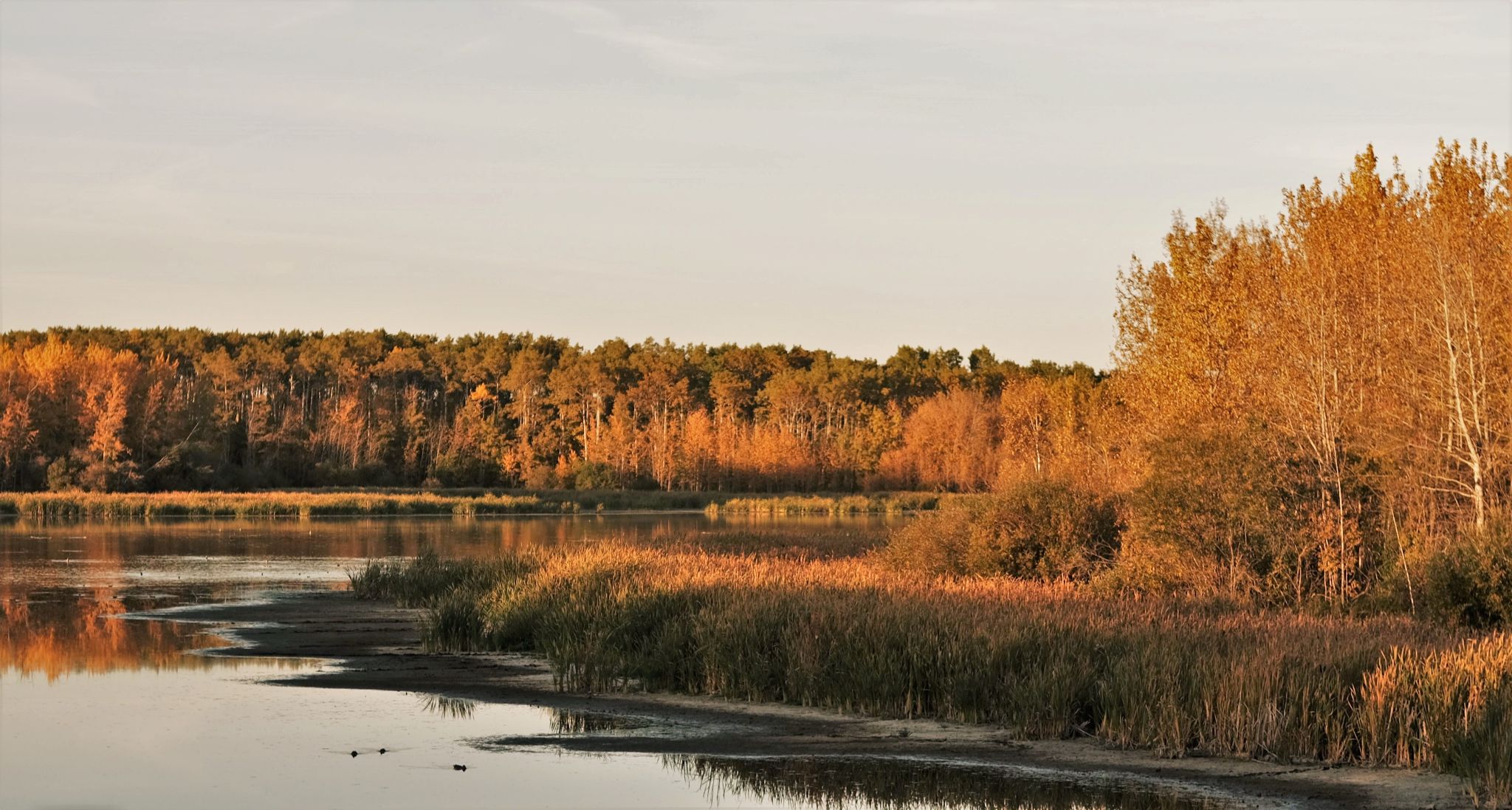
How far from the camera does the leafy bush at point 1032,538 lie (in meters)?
29.9

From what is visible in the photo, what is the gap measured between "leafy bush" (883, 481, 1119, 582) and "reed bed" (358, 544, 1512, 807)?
5.43m

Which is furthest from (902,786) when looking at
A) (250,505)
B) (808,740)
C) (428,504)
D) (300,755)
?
(428,504)

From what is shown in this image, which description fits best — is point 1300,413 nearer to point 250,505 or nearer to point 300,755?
point 300,755

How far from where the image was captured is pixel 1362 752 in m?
13.9

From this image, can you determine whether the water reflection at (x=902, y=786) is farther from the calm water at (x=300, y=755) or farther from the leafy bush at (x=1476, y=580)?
the leafy bush at (x=1476, y=580)

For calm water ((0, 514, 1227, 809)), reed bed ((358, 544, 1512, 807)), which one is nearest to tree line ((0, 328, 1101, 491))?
reed bed ((358, 544, 1512, 807))

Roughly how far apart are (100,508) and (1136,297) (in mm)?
57590

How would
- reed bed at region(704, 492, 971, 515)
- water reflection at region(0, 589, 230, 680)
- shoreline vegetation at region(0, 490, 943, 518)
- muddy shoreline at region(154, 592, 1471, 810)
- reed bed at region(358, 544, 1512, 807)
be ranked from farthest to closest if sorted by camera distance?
reed bed at region(704, 492, 971, 515), shoreline vegetation at region(0, 490, 943, 518), water reflection at region(0, 589, 230, 680), reed bed at region(358, 544, 1512, 807), muddy shoreline at region(154, 592, 1471, 810)

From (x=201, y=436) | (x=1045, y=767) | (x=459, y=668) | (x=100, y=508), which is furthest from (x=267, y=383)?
(x=1045, y=767)

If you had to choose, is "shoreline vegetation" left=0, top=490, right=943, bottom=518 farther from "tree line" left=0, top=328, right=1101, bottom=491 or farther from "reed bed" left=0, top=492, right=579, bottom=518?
"tree line" left=0, top=328, right=1101, bottom=491

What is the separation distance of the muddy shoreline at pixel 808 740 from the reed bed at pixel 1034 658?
0.99 feet

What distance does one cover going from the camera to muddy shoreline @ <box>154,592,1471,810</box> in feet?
42.9

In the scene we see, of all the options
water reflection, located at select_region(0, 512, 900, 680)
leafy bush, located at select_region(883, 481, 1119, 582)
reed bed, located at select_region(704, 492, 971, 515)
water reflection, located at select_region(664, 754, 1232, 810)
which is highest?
leafy bush, located at select_region(883, 481, 1119, 582)

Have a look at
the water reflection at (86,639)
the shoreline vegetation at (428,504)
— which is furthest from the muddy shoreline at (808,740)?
the shoreline vegetation at (428,504)
